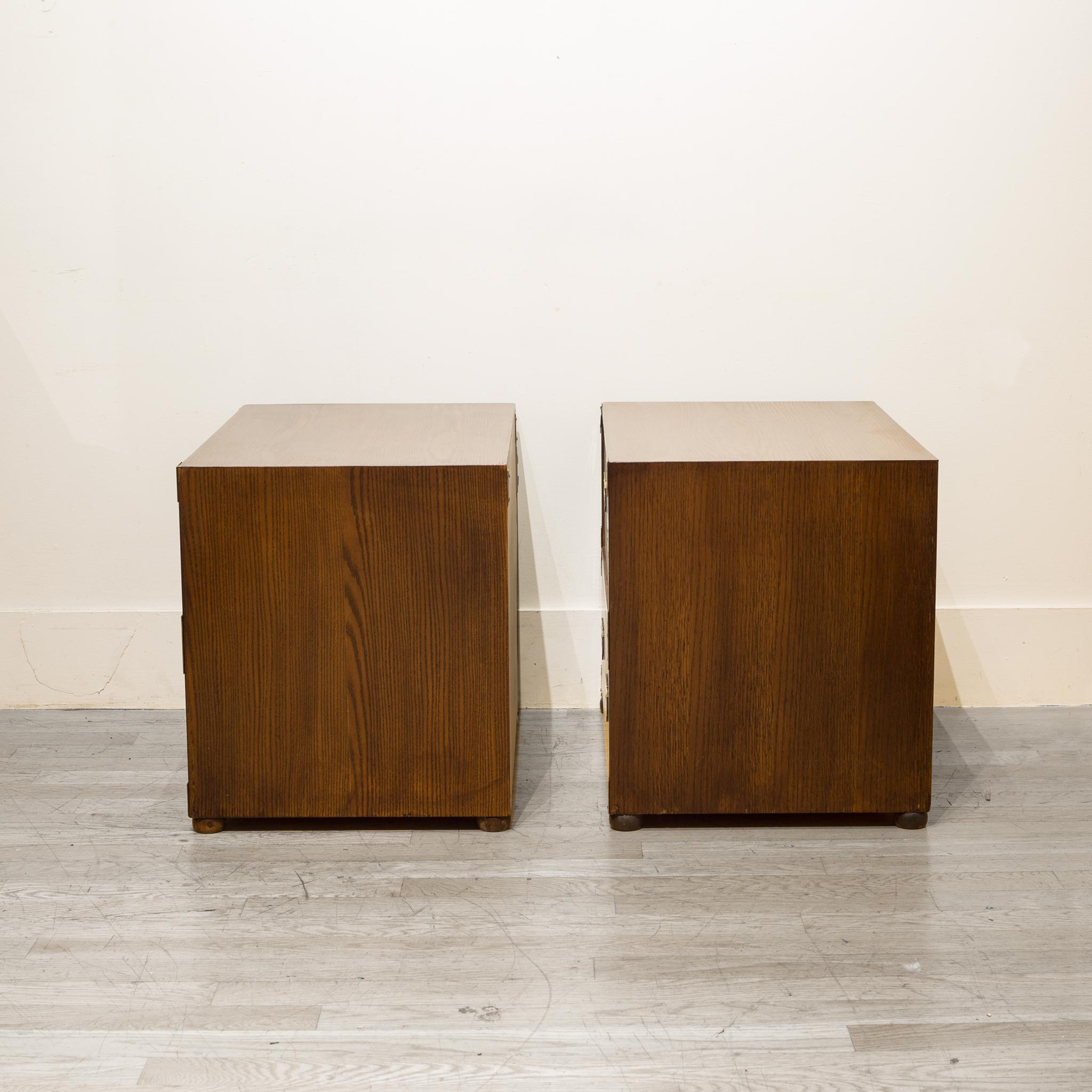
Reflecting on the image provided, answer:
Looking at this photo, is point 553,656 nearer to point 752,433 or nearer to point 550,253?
point 752,433

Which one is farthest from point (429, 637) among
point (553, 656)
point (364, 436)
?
point (553, 656)

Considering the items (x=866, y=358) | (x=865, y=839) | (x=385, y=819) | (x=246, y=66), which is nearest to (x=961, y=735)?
(x=865, y=839)

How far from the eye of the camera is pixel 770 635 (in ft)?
5.16

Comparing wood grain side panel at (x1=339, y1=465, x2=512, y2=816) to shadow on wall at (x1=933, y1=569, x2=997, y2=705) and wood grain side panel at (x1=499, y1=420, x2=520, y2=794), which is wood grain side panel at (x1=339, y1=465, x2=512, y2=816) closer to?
wood grain side panel at (x1=499, y1=420, x2=520, y2=794)

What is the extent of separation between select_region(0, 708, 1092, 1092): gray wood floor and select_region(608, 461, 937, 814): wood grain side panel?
3.6 inches

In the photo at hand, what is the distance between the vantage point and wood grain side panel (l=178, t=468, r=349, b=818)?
153cm

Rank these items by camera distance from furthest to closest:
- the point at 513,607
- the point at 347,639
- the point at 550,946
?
1. the point at 513,607
2. the point at 347,639
3. the point at 550,946

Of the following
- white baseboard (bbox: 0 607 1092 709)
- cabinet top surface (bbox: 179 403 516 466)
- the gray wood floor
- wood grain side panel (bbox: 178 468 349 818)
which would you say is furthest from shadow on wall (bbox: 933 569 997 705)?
wood grain side panel (bbox: 178 468 349 818)

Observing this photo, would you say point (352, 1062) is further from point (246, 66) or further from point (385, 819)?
point (246, 66)

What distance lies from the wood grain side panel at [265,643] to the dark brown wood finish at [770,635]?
1.29 feet

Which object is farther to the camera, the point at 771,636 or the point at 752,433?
the point at 752,433

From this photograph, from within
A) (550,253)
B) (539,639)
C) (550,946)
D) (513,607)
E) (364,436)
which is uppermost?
(550,253)

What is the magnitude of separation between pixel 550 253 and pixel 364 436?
49cm

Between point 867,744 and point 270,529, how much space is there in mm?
887
